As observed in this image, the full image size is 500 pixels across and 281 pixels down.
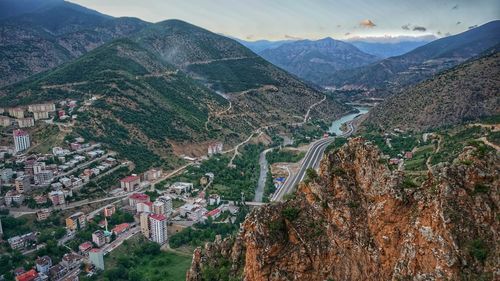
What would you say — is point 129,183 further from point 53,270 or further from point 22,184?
point 53,270

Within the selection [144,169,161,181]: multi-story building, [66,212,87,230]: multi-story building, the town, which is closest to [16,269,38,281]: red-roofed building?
the town

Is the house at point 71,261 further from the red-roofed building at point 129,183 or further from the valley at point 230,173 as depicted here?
the red-roofed building at point 129,183

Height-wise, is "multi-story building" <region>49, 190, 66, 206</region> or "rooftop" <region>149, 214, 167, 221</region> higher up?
"multi-story building" <region>49, 190, 66, 206</region>

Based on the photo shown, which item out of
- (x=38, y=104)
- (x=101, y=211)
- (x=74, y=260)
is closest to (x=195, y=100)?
(x=38, y=104)

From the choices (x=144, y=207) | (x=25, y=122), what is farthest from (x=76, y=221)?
(x=25, y=122)

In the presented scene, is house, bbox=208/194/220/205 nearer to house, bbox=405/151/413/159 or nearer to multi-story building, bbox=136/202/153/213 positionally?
multi-story building, bbox=136/202/153/213

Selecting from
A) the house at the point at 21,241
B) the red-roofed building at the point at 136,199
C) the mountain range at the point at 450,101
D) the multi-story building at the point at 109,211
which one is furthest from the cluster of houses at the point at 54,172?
the mountain range at the point at 450,101
